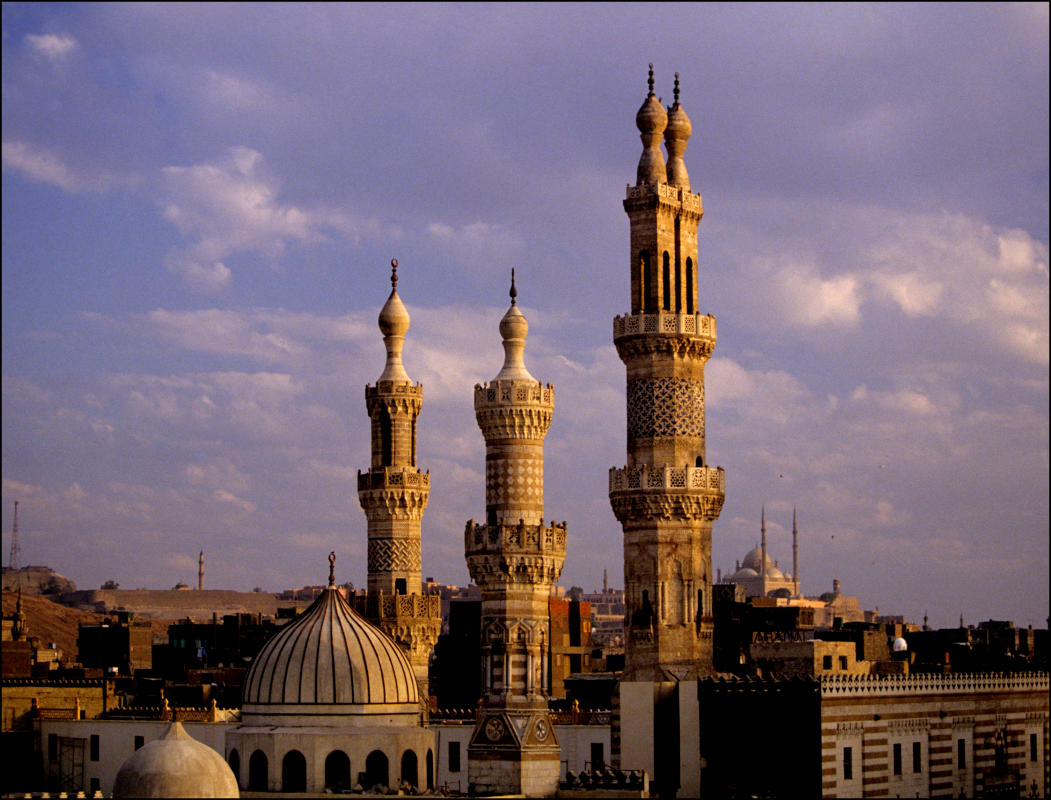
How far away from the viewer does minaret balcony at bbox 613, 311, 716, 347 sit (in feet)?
138

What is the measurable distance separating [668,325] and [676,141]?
4.72 meters

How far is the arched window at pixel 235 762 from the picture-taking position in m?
40.1

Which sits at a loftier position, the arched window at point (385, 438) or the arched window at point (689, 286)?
the arched window at point (689, 286)

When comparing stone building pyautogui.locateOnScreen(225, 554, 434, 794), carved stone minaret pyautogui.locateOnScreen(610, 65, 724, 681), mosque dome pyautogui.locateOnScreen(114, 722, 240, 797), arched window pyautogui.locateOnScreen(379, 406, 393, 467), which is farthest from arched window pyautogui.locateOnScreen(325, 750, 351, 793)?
arched window pyautogui.locateOnScreen(379, 406, 393, 467)

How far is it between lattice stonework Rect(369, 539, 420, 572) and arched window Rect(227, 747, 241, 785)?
8361 mm

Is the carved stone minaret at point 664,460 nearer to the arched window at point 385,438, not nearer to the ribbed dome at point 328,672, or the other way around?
the ribbed dome at point 328,672

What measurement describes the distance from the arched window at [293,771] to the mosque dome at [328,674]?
2.76 ft

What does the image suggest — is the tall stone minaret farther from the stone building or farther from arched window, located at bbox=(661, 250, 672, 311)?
arched window, located at bbox=(661, 250, 672, 311)

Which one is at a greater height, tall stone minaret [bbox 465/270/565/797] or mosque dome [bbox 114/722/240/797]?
tall stone minaret [bbox 465/270/565/797]

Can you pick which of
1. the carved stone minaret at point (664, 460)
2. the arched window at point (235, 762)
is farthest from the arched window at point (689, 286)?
the arched window at point (235, 762)

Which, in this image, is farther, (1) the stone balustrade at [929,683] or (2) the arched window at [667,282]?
(2) the arched window at [667,282]

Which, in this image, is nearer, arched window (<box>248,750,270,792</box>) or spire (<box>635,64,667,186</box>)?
arched window (<box>248,750,270,792</box>)

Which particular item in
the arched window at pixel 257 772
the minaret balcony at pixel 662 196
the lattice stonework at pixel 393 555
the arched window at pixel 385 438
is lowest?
the arched window at pixel 257 772

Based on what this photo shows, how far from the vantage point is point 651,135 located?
43.5 metres
